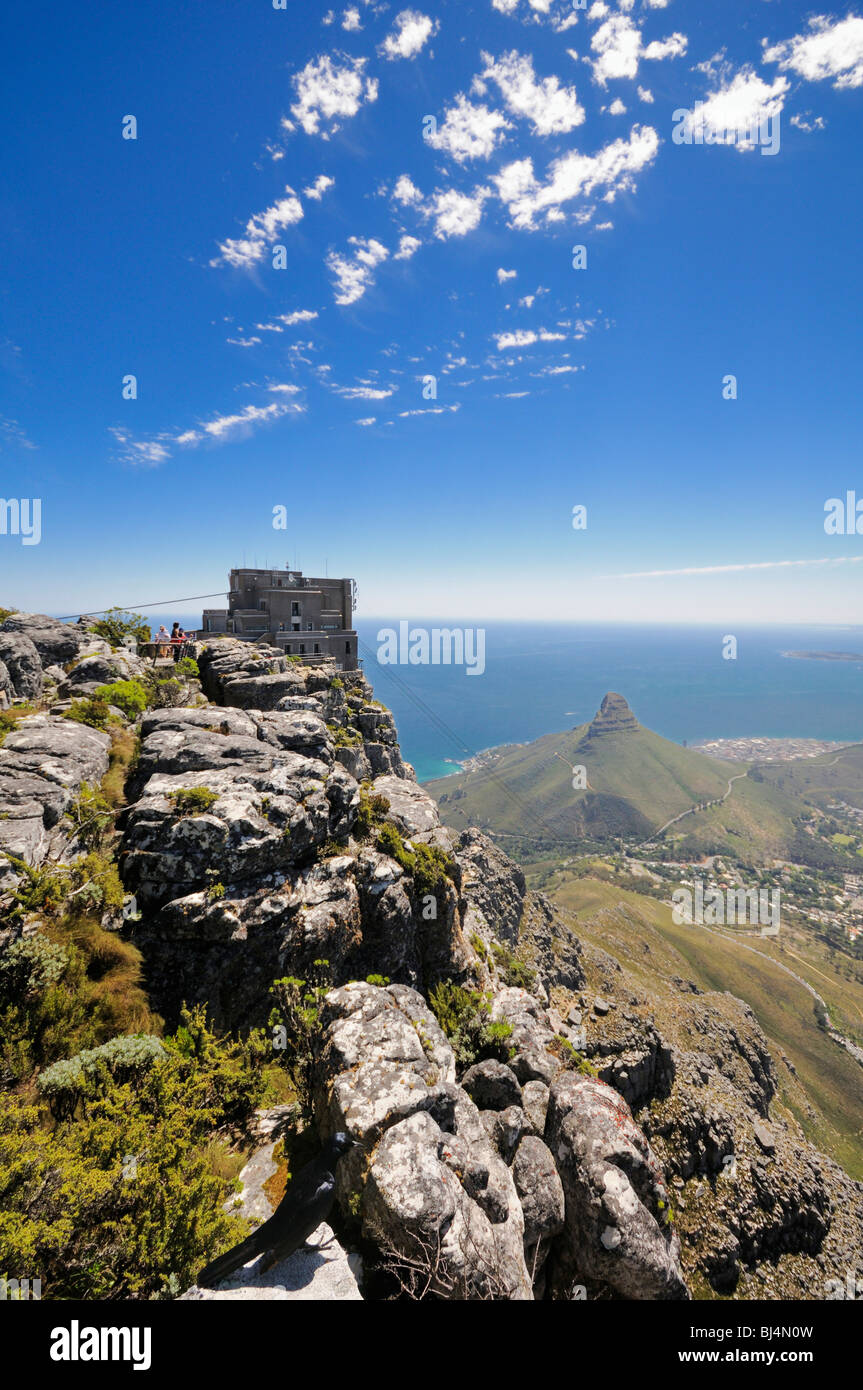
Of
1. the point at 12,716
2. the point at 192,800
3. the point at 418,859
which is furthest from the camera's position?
the point at 418,859

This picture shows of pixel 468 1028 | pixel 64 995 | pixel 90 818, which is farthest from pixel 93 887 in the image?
pixel 468 1028

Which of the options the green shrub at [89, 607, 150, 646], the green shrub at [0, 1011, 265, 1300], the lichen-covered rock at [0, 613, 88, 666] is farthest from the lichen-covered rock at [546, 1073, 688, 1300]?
the green shrub at [89, 607, 150, 646]

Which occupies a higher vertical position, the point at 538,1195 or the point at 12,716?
the point at 12,716

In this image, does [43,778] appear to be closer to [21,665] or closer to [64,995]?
[64,995]

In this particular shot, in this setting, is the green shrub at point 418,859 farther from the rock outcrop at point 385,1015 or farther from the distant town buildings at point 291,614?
the distant town buildings at point 291,614

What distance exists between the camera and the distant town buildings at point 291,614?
40.9 metres

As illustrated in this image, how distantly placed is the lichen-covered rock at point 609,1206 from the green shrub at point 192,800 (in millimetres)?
12769

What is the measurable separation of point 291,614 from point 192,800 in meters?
32.2

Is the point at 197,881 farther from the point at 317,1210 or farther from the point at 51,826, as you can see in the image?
the point at 317,1210

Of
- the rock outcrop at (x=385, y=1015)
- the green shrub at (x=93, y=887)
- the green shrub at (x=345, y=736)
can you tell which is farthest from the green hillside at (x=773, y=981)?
the green shrub at (x=93, y=887)

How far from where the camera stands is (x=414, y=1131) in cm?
850

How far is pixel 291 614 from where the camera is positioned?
138 feet

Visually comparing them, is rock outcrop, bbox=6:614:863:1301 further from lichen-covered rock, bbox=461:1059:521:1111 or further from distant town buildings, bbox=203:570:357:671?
distant town buildings, bbox=203:570:357:671

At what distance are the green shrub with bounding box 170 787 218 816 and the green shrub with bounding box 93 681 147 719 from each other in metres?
6.51
